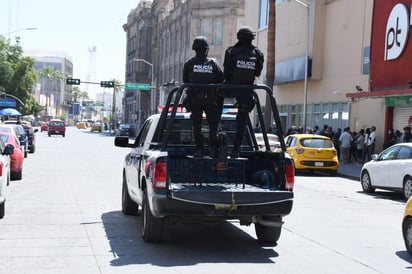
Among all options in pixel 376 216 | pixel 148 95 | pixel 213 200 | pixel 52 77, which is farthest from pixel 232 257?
pixel 52 77

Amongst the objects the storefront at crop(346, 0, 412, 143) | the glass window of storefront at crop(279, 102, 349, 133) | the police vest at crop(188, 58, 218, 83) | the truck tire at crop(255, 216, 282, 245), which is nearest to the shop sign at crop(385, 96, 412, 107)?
the storefront at crop(346, 0, 412, 143)

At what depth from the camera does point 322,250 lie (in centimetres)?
895

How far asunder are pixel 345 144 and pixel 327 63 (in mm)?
7684

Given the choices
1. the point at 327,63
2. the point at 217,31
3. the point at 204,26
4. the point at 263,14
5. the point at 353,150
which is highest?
the point at 204,26

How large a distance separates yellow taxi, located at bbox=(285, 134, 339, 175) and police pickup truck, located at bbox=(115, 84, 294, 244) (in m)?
14.1

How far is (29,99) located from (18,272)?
67.7 meters

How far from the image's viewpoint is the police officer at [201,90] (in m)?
8.88

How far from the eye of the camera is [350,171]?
26906mm

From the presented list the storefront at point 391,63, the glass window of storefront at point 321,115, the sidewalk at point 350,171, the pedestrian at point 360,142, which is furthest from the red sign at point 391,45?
the glass window of storefront at point 321,115

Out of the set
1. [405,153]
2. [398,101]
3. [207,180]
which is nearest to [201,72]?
[207,180]

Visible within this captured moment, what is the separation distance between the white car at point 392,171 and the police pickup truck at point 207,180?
23.5 feet

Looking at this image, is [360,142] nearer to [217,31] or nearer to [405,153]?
[405,153]

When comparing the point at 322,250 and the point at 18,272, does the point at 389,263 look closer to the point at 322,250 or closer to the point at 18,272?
the point at 322,250

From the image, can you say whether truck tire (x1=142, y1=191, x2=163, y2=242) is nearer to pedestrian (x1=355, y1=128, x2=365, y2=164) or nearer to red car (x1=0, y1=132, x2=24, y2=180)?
red car (x1=0, y1=132, x2=24, y2=180)
